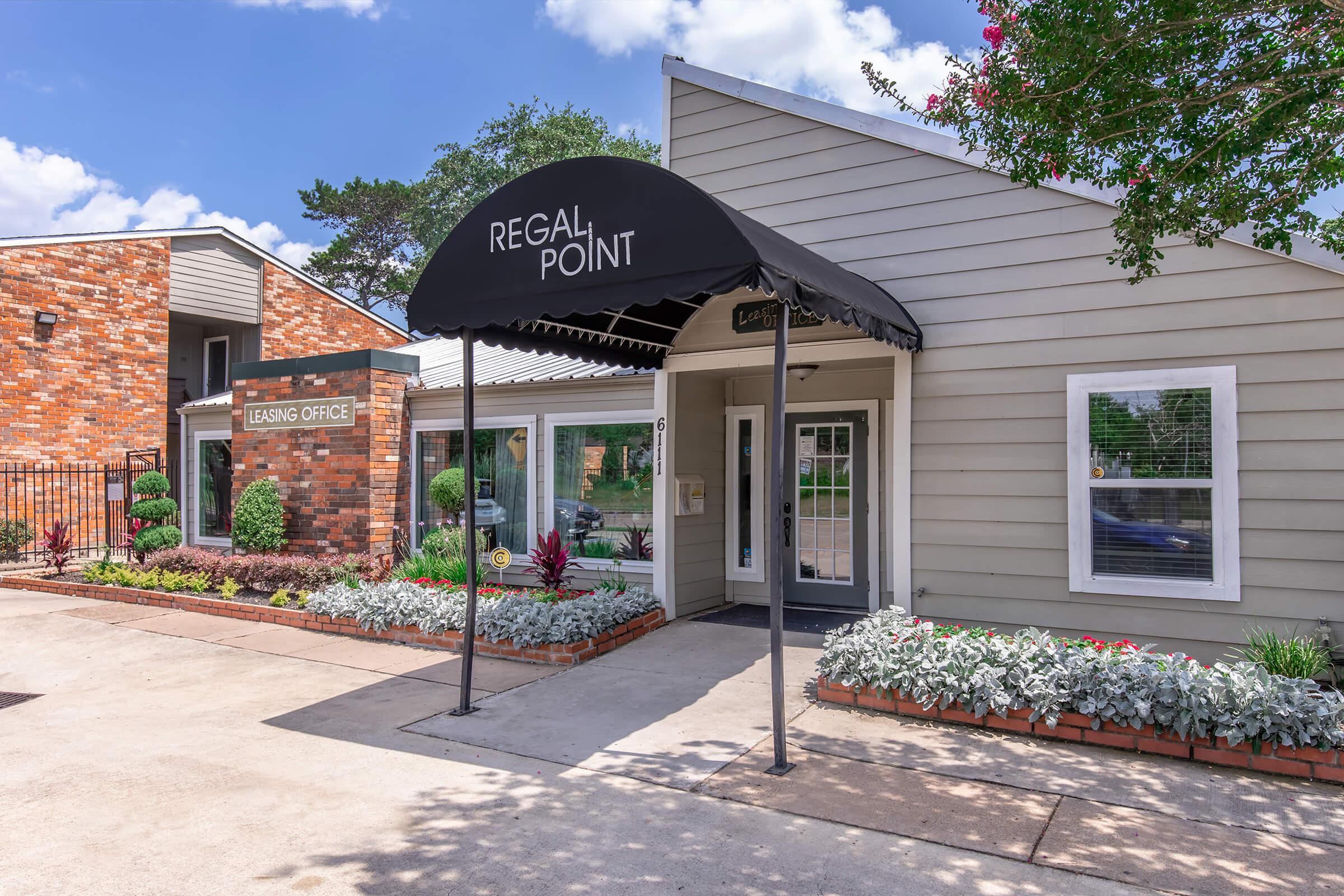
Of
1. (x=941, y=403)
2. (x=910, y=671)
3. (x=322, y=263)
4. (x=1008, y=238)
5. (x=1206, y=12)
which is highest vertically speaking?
(x=322, y=263)

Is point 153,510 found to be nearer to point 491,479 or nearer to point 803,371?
point 491,479

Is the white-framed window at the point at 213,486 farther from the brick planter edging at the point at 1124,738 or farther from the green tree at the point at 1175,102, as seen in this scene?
the green tree at the point at 1175,102

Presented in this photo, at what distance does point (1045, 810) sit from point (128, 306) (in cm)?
1777

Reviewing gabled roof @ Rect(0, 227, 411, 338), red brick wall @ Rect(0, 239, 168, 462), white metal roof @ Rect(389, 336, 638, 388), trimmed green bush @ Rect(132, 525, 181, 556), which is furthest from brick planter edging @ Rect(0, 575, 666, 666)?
gabled roof @ Rect(0, 227, 411, 338)

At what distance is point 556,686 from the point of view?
20.7 feet

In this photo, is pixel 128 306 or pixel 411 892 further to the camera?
pixel 128 306

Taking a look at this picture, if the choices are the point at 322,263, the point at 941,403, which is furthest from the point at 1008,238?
the point at 322,263

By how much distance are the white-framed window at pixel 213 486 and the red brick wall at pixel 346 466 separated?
94.5 inches

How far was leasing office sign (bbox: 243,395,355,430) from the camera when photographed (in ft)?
35.3

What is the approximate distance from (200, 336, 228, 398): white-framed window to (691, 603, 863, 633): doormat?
50.7 ft

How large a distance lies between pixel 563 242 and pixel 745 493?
448cm

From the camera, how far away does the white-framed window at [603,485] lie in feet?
29.9

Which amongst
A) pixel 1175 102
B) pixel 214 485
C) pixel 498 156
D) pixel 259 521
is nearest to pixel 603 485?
pixel 259 521

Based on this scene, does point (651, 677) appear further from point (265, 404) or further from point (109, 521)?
point (109, 521)
